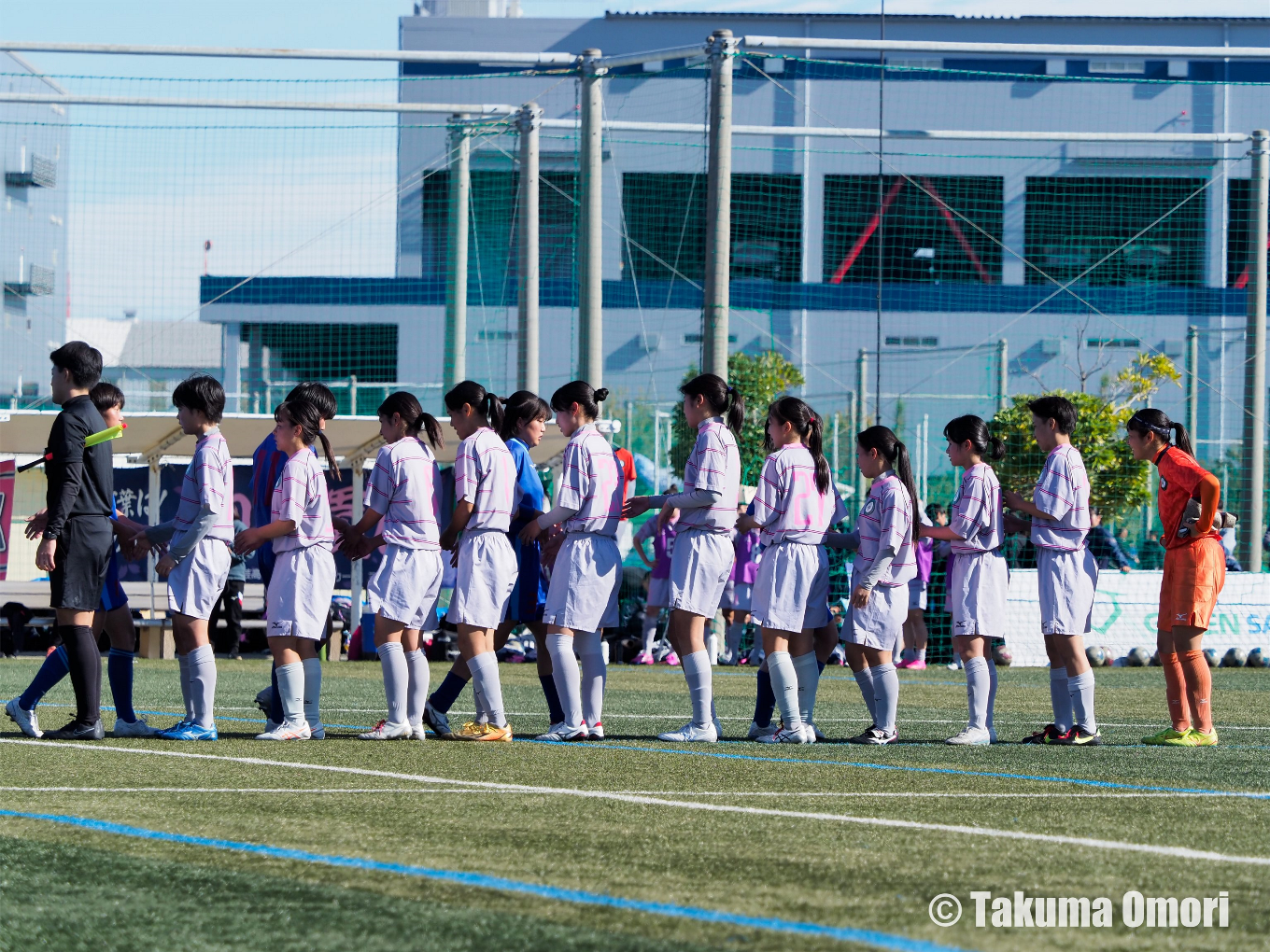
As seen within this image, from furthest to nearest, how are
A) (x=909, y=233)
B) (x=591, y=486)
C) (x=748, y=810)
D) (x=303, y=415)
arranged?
(x=909, y=233), (x=591, y=486), (x=303, y=415), (x=748, y=810)

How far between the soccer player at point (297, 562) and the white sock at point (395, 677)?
1.08 ft

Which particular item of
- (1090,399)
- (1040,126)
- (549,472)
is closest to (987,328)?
(1090,399)

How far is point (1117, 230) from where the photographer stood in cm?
3362

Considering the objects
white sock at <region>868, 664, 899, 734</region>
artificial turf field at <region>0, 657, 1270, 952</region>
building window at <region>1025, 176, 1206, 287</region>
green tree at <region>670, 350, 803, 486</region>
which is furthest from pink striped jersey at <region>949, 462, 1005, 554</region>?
green tree at <region>670, 350, 803, 486</region>

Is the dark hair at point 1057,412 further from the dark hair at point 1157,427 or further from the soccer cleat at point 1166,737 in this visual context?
the soccer cleat at point 1166,737

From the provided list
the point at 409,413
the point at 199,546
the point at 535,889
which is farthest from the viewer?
the point at 409,413

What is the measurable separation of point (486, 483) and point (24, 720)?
8.04 feet

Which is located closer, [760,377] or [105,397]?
[105,397]

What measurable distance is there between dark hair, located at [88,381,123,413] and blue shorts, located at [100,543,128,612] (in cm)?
77

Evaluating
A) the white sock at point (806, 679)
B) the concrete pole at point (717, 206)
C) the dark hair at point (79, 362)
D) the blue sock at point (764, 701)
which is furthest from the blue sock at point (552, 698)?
the concrete pole at point (717, 206)

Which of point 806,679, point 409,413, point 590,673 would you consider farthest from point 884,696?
point 409,413

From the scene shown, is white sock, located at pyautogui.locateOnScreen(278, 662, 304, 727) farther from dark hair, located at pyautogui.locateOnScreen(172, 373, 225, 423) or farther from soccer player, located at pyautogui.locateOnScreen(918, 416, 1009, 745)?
soccer player, located at pyautogui.locateOnScreen(918, 416, 1009, 745)

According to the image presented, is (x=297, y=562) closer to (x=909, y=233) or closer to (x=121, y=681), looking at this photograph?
(x=121, y=681)

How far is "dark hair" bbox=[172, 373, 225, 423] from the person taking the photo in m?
7.87
